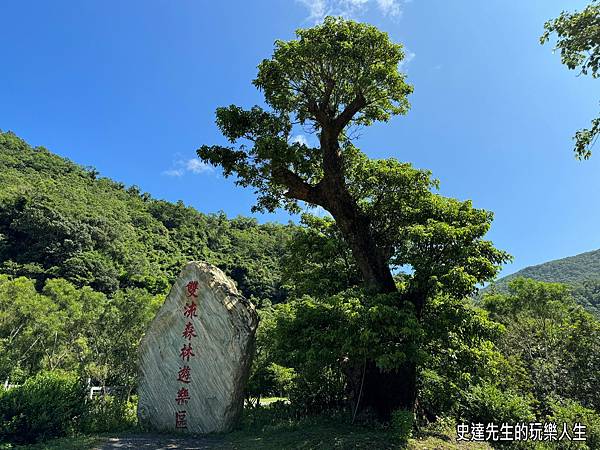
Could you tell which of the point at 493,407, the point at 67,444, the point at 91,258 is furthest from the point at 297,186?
the point at 91,258

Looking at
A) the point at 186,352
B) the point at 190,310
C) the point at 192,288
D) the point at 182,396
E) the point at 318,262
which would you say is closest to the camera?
the point at 182,396

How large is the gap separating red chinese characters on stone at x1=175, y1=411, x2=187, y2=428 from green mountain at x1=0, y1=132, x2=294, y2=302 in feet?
68.5

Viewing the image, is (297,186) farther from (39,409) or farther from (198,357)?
(39,409)

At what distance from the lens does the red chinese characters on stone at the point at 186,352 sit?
8.19 meters

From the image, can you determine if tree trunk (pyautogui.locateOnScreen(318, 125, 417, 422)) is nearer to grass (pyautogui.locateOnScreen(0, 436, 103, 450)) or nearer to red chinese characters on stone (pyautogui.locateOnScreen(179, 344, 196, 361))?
red chinese characters on stone (pyautogui.locateOnScreen(179, 344, 196, 361))

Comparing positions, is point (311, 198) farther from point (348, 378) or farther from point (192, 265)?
point (348, 378)

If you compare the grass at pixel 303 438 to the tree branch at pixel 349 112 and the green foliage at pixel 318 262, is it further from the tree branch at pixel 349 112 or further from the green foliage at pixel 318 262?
the tree branch at pixel 349 112

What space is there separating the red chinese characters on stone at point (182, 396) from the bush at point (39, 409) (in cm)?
173

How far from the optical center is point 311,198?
29.3 ft

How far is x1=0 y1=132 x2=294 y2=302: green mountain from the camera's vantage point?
3566cm

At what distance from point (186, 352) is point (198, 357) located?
0.29m

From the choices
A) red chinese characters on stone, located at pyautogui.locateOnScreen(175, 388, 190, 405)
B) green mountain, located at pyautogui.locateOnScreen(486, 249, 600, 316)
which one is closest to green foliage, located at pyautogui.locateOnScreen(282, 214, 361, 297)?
red chinese characters on stone, located at pyautogui.locateOnScreen(175, 388, 190, 405)

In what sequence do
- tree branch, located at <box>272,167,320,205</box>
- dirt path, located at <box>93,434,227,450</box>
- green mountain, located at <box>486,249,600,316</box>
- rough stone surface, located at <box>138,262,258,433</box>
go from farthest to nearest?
green mountain, located at <box>486,249,600,316</box> < tree branch, located at <box>272,167,320,205</box> < rough stone surface, located at <box>138,262,258,433</box> < dirt path, located at <box>93,434,227,450</box>

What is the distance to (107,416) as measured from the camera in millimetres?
8086
